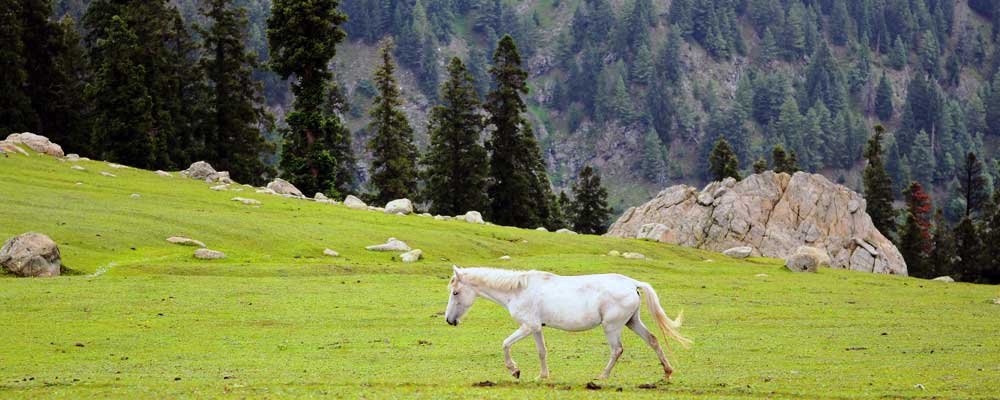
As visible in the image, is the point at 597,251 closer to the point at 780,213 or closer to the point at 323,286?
the point at 323,286

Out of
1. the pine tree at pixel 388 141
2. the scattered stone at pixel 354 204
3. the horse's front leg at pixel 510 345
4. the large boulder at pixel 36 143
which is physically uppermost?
the pine tree at pixel 388 141

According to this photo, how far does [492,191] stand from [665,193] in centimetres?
1658

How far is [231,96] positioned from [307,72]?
1580 centimetres

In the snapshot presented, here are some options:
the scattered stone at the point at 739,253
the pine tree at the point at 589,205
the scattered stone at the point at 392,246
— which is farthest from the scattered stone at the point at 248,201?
the pine tree at the point at 589,205

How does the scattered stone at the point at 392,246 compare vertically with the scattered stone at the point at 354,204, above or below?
below

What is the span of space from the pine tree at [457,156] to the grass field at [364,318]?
89.4 feet

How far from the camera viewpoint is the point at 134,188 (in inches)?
2442

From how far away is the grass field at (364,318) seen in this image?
2048 cm

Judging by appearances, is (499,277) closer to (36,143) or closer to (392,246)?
(392,246)

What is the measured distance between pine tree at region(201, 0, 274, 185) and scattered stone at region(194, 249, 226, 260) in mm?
46145

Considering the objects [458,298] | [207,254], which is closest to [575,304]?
[458,298]

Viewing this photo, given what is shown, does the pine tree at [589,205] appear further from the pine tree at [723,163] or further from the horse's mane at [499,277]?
the horse's mane at [499,277]

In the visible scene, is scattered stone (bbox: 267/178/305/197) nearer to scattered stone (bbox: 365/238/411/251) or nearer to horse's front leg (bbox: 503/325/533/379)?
scattered stone (bbox: 365/238/411/251)

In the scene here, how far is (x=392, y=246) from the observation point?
174 feet
